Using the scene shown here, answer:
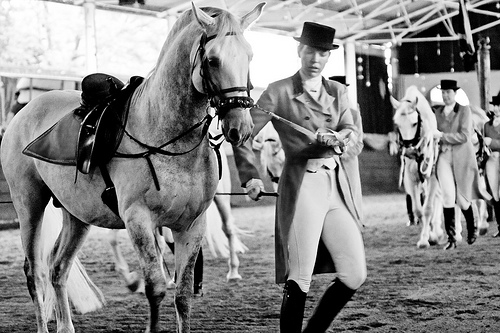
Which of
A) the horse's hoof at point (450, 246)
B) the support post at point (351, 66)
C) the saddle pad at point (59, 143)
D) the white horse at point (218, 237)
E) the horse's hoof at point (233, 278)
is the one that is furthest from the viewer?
the support post at point (351, 66)

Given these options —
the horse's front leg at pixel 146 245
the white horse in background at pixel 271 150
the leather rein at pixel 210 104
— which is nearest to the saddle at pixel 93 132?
the leather rein at pixel 210 104

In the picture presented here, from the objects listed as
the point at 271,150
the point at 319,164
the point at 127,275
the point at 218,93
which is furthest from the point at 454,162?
the point at 218,93

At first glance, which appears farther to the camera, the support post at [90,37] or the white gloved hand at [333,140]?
the support post at [90,37]

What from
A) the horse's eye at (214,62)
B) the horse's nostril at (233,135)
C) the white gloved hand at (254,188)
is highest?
the horse's eye at (214,62)

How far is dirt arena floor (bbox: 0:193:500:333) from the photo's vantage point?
4.42m

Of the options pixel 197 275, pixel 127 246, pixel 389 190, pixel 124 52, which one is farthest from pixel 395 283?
pixel 389 190

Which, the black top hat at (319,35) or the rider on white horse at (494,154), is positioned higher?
the black top hat at (319,35)

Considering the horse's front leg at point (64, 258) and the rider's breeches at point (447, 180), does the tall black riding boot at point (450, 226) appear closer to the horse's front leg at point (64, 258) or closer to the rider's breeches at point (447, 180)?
the rider's breeches at point (447, 180)

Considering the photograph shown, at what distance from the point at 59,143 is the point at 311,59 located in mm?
1312

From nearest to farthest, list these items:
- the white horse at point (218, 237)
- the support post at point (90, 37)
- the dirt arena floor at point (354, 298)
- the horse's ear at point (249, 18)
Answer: the horse's ear at point (249, 18), the dirt arena floor at point (354, 298), the white horse at point (218, 237), the support post at point (90, 37)

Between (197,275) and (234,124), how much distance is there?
278cm

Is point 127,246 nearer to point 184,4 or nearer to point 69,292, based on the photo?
point 69,292

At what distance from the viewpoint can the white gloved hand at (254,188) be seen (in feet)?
10.8

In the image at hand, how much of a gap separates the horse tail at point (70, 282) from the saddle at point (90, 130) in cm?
75
